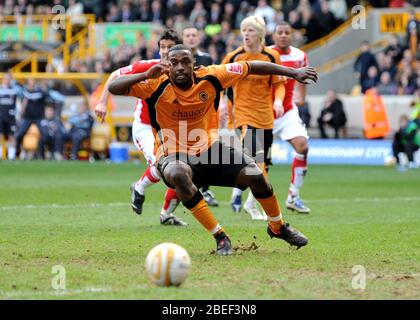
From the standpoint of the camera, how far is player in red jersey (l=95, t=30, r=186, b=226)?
448 inches

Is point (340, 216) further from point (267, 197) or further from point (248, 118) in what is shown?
point (267, 197)

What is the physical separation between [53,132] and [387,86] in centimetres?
910

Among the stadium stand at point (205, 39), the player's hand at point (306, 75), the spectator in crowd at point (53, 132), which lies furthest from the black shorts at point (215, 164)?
the spectator in crowd at point (53, 132)

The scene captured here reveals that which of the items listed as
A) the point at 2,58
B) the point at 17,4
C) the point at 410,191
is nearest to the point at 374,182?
the point at 410,191

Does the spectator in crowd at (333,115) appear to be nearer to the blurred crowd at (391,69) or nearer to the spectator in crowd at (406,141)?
the blurred crowd at (391,69)

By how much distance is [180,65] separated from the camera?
9.36 m

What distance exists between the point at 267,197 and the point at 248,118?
3.57 meters

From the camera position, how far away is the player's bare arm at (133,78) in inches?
358

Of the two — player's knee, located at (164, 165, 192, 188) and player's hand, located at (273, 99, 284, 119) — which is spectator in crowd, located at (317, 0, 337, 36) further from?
player's knee, located at (164, 165, 192, 188)

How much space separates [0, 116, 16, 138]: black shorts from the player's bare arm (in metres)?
19.3

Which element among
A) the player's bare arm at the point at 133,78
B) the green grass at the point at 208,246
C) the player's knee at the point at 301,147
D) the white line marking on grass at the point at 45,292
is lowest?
the green grass at the point at 208,246

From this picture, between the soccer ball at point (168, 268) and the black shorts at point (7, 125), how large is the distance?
834 inches

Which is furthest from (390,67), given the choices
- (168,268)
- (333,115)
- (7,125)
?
(168,268)
